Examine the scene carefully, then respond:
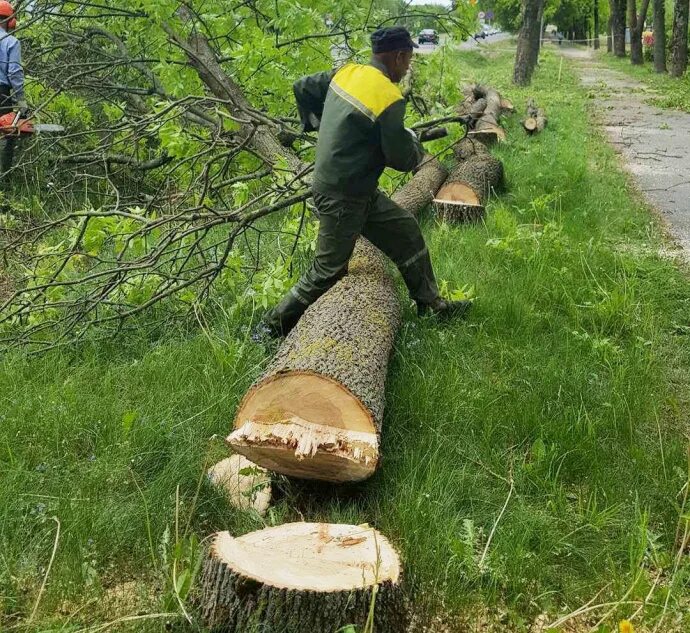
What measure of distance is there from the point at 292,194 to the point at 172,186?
3.79 m

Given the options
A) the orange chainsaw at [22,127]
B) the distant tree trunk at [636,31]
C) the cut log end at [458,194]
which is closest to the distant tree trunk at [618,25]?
the distant tree trunk at [636,31]

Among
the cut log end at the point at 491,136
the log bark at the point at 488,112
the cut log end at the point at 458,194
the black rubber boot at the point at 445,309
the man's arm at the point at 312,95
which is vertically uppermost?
the man's arm at the point at 312,95

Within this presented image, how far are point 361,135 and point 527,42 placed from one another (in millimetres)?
16942

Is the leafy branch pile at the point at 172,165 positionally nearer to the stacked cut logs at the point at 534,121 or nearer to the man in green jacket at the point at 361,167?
the man in green jacket at the point at 361,167

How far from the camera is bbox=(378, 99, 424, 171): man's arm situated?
370 cm

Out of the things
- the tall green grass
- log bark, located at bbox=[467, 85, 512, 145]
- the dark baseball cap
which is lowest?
the tall green grass

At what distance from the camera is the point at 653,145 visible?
11.5m

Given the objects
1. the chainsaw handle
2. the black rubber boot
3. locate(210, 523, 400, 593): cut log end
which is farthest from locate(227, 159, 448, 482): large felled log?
the chainsaw handle

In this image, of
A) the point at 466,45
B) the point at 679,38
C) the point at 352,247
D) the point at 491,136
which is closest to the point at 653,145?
the point at 491,136

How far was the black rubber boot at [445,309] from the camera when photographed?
15.1ft

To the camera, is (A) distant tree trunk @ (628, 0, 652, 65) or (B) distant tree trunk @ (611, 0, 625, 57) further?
(B) distant tree trunk @ (611, 0, 625, 57)

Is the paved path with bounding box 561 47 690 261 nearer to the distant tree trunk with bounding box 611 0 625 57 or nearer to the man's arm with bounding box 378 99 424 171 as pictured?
the man's arm with bounding box 378 99 424 171

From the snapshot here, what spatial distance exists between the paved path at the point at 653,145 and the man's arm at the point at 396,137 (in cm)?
349

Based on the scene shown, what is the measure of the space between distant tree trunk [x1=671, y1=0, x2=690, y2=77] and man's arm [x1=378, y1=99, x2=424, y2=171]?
748 inches
